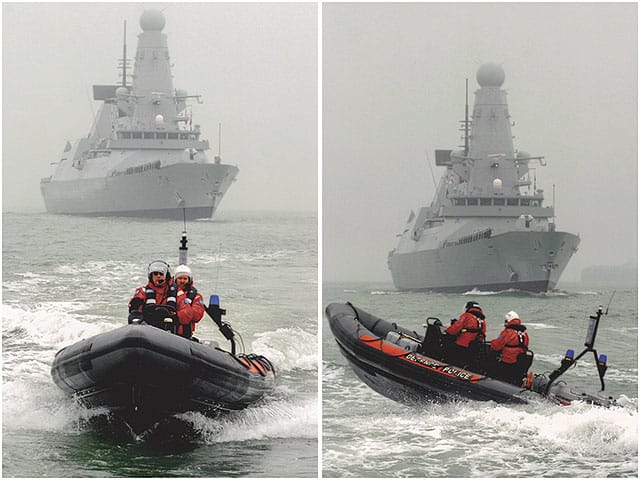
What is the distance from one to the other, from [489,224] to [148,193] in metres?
6.81

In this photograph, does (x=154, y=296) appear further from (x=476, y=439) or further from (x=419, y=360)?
(x=476, y=439)

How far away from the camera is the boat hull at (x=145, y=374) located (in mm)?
5414

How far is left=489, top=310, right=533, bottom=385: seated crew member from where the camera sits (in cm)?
657

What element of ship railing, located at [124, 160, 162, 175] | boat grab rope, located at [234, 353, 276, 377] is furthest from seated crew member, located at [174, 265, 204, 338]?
ship railing, located at [124, 160, 162, 175]

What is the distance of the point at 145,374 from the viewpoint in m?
5.46

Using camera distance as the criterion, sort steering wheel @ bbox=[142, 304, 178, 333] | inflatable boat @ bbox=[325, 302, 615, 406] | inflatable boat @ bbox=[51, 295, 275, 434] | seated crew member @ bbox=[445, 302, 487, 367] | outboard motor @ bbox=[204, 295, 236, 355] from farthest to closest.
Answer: seated crew member @ bbox=[445, 302, 487, 367], inflatable boat @ bbox=[325, 302, 615, 406], outboard motor @ bbox=[204, 295, 236, 355], steering wheel @ bbox=[142, 304, 178, 333], inflatable boat @ bbox=[51, 295, 275, 434]

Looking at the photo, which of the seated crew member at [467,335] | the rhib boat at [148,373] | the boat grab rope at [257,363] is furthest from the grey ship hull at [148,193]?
the rhib boat at [148,373]

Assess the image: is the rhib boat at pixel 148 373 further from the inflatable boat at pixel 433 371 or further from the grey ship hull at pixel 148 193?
the grey ship hull at pixel 148 193

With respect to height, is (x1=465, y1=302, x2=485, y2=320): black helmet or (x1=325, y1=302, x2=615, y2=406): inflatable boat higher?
(x1=465, y1=302, x2=485, y2=320): black helmet

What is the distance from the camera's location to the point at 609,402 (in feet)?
21.3

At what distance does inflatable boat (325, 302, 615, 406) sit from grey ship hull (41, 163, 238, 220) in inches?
418

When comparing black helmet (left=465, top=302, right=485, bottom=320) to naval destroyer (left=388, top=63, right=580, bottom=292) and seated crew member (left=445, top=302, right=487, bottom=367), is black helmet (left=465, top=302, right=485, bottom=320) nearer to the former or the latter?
seated crew member (left=445, top=302, right=487, bottom=367)

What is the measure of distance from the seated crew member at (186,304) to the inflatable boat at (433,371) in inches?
57.7

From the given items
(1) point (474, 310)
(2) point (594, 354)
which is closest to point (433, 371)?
(1) point (474, 310)
